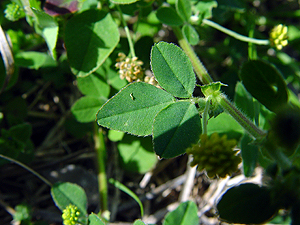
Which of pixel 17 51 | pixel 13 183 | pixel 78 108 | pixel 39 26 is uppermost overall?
pixel 39 26

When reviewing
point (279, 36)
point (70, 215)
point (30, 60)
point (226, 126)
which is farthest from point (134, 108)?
point (279, 36)

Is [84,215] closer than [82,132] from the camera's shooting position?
Yes

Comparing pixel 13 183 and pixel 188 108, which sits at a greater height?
pixel 188 108

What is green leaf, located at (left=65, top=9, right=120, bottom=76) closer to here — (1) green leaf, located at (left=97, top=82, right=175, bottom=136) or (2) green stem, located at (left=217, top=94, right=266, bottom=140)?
(1) green leaf, located at (left=97, top=82, right=175, bottom=136)

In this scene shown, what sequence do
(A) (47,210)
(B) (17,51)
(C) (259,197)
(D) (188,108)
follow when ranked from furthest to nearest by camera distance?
1. (A) (47,210)
2. (B) (17,51)
3. (D) (188,108)
4. (C) (259,197)

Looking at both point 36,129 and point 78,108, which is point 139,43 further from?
point 36,129

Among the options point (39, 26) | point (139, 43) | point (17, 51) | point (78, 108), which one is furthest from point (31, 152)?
point (139, 43)
